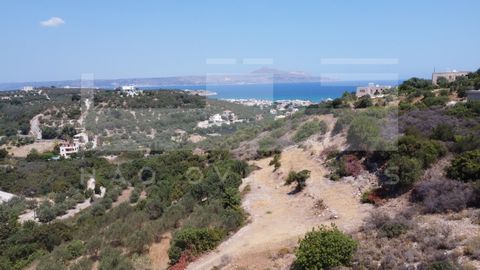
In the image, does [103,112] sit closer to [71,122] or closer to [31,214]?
[71,122]

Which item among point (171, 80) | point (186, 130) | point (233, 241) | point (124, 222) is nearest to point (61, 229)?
point (124, 222)

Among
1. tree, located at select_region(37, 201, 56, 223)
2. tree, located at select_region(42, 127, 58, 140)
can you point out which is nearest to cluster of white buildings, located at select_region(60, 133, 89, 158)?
tree, located at select_region(42, 127, 58, 140)

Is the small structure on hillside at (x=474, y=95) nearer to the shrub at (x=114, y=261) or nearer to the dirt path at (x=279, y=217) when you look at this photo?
the dirt path at (x=279, y=217)

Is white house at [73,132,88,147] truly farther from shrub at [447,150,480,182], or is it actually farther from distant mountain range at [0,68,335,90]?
shrub at [447,150,480,182]

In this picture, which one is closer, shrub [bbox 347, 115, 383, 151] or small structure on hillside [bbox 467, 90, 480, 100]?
shrub [bbox 347, 115, 383, 151]

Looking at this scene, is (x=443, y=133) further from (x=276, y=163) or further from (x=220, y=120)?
(x=220, y=120)

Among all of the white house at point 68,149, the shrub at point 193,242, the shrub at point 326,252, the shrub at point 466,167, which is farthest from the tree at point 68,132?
the shrub at point 326,252

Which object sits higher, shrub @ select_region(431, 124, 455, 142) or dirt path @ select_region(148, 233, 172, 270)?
shrub @ select_region(431, 124, 455, 142)
